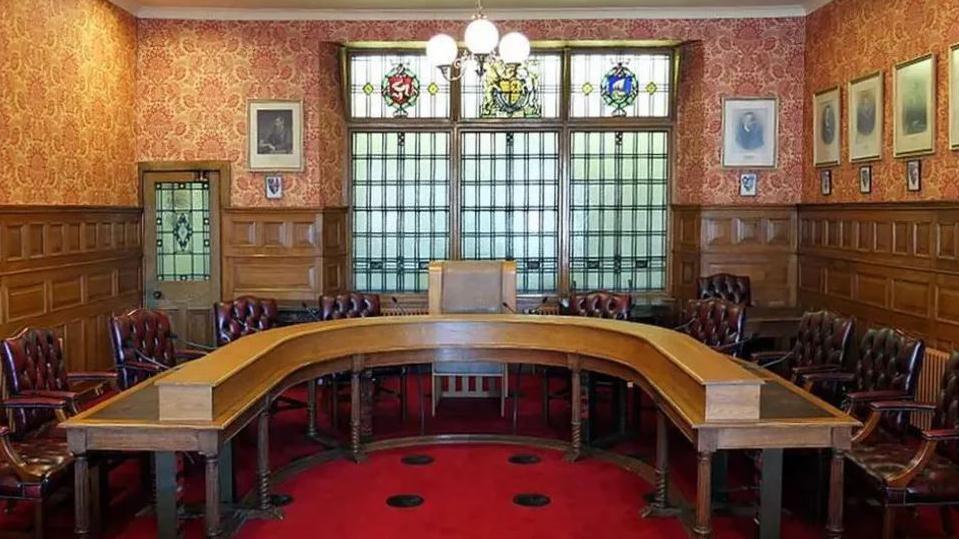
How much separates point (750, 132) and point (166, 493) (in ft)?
22.3

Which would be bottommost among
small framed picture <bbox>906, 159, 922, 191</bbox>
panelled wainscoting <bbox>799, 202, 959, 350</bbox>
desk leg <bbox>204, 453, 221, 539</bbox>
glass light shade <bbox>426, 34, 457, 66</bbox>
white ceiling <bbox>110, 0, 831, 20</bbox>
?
desk leg <bbox>204, 453, 221, 539</bbox>

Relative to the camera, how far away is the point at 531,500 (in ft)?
18.4

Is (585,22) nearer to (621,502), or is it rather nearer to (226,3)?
(226,3)

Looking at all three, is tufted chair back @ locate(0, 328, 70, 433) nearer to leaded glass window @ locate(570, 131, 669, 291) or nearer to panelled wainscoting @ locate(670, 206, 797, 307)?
leaded glass window @ locate(570, 131, 669, 291)

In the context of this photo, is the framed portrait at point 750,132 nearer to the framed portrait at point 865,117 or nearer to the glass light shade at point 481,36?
the framed portrait at point 865,117

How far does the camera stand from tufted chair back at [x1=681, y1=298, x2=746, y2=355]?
642cm

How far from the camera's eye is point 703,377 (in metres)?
4.18

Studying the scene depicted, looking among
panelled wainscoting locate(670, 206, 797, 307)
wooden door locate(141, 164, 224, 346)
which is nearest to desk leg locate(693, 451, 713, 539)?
panelled wainscoting locate(670, 206, 797, 307)

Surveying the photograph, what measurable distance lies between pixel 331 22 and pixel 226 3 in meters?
1.00

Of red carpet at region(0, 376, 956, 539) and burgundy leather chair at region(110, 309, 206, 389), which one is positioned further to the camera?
burgundy leather chair at region(110, 309, 206, 389)

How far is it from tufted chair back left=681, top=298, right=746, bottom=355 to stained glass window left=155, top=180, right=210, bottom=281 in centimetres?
498

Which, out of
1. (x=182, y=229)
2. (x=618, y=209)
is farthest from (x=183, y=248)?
(x=618, y=209)

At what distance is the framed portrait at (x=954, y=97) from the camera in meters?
6.40

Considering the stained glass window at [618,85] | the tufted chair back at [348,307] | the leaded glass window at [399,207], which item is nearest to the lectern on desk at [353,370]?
the tufted chair back at [348,307]
